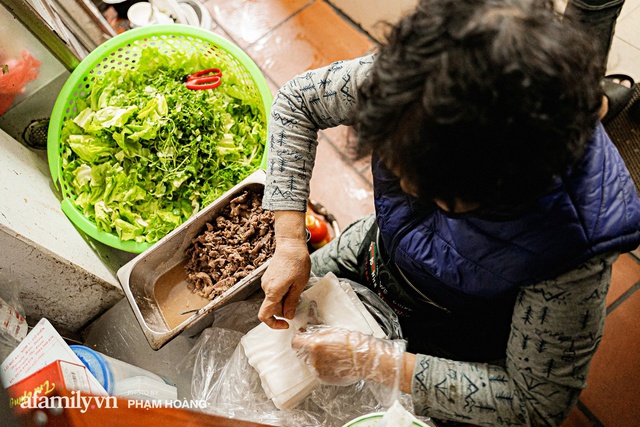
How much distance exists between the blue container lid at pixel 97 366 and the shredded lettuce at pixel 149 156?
0.61 meters

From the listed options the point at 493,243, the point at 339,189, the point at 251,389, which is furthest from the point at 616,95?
the point at 251,389

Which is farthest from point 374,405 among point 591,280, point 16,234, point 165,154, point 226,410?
point 165,154

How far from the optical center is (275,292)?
1165 millimetres

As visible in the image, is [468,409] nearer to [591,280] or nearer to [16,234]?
[591,280]

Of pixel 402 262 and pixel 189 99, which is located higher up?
pixel 189 99

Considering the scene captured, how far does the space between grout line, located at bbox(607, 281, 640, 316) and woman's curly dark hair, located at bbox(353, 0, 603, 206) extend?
1414 mm

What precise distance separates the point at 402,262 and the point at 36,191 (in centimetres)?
128

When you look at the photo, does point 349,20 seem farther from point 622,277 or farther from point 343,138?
point 622,277

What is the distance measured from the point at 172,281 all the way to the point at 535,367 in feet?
3.81

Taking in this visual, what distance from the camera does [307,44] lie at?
253 centimetres

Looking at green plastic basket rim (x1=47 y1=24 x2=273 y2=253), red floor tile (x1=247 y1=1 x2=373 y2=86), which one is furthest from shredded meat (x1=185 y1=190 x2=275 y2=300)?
red floor tile (x1=247 y1=1 x2=373 y2=86)

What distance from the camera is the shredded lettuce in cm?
176

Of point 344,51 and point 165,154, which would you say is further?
point 344,51

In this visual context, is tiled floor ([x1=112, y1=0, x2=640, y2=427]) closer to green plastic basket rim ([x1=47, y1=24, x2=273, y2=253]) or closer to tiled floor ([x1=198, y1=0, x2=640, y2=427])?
tiled floor ([x1=198, y1=0, x2=640, y2=427])
